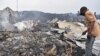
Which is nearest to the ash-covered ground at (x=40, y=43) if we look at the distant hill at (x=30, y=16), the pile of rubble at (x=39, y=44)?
the pile of rubble at (x=39, y=44)

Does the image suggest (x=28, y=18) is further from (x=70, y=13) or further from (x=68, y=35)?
(x=68, y=35)

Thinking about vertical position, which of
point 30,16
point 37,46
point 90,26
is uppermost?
point 90,26

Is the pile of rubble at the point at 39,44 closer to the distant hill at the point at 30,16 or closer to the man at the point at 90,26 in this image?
the man at the point at 90,26

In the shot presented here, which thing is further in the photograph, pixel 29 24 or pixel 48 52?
pixel 29 24

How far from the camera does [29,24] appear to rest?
1288 centimetres

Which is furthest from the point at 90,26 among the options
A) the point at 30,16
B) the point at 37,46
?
the point at 30,16

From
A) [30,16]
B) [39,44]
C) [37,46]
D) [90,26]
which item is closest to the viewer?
[90,26]

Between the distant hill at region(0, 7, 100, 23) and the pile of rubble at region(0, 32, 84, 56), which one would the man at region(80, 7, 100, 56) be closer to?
the pile of rubble at region(0, 32, 84, 56)

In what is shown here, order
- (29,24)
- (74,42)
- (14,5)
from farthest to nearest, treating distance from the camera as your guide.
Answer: (14,5)
(29,24)
(74,42)

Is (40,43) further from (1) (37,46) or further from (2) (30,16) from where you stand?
(2) (30,16)

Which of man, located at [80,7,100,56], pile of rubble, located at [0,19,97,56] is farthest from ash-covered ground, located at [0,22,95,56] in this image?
man, located at [80,7,100,56]

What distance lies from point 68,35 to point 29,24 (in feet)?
6.41

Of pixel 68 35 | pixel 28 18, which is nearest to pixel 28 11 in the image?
pixel 28 18

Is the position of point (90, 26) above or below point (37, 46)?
above
